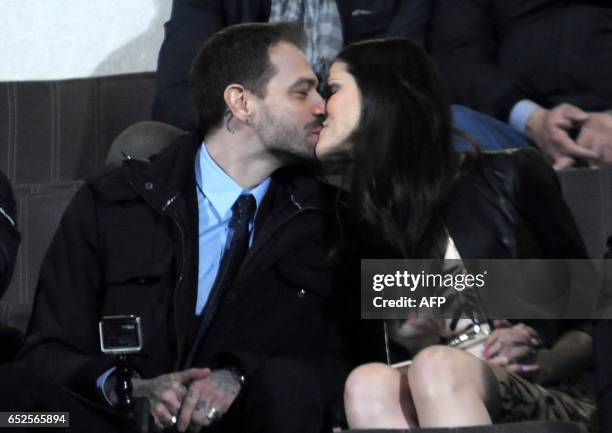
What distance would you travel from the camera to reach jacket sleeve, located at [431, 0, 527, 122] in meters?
3.02

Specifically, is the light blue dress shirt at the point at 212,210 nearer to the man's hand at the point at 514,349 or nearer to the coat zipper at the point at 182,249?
the coat zipper at the point at 182,249

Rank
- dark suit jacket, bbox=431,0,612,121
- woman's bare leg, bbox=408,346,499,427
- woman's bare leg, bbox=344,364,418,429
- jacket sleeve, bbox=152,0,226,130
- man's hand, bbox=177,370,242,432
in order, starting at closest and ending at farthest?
woman's bare leg, bbox=408,346,499,427
woman's bare leg, bbox=344,364,418,429
man's hand, bbox=177,370,242,432
dark suit jacket, bbox=431,0,612,121
jacket sleeve, bbox=152,0,226,130

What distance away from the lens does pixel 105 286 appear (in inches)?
103

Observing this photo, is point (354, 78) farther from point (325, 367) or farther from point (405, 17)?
point (405, 17)

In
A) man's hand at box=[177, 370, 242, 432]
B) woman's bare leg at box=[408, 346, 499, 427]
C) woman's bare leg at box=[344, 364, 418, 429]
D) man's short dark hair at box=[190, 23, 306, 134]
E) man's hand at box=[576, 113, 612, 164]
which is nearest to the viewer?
woman's bare leg at box=[408, 346, 499, 427]

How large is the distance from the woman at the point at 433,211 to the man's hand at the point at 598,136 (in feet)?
1.10

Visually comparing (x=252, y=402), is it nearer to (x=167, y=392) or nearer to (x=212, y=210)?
(x=167, y=392)

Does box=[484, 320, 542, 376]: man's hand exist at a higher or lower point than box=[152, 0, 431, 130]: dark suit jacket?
lower

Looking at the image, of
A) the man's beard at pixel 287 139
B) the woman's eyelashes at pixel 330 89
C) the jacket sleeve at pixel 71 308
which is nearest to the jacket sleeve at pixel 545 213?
the woman's eyelashes at pixel 330 89

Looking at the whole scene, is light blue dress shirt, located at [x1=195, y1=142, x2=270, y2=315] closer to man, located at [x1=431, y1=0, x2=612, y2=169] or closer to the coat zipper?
the coat zipper

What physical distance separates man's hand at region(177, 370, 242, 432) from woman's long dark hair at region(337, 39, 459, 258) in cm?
34

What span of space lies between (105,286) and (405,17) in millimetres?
1045

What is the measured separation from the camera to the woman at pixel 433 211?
7.05ft

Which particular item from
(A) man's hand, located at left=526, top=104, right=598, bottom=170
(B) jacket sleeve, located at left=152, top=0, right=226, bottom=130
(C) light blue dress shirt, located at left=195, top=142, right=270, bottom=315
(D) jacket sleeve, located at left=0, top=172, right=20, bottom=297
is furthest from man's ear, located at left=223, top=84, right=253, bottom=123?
(A) man's hand, located at left=526, top=104, right=598, bottom=170
